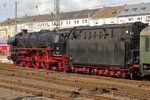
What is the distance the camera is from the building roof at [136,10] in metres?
97.7

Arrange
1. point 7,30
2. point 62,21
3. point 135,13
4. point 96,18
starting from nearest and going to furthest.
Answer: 1. point 135,13
2. point 96,18
3. point 62,21
4. point 7,30

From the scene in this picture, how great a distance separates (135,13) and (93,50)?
3168 inches

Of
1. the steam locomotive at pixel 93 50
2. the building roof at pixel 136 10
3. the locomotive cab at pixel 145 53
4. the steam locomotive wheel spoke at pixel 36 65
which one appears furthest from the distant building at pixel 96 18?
the locomotive cab at pixel 145 53

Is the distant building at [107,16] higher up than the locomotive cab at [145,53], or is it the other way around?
the distant building at [107,16]

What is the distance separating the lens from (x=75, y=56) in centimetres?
2341

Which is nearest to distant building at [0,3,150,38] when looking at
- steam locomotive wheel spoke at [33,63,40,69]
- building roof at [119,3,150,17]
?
building roof at [119,3,150,17]

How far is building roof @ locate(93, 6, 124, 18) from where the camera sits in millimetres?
105463

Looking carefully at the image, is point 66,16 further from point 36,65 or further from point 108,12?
point 36,65

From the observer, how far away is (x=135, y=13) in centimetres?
9969

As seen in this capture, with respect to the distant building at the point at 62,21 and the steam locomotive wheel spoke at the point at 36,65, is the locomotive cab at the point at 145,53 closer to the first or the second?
the steam locomotive wheel spoke at the point at 36,65

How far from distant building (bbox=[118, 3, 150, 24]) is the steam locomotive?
7182 cm

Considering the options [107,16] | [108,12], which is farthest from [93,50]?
[108,12]

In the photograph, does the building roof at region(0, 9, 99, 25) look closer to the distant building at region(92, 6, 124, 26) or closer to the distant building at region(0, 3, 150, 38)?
the distant building at region(0, 3, 150, 38)

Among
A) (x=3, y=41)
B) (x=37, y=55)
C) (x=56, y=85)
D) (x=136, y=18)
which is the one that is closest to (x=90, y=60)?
(x=56, y=85)
